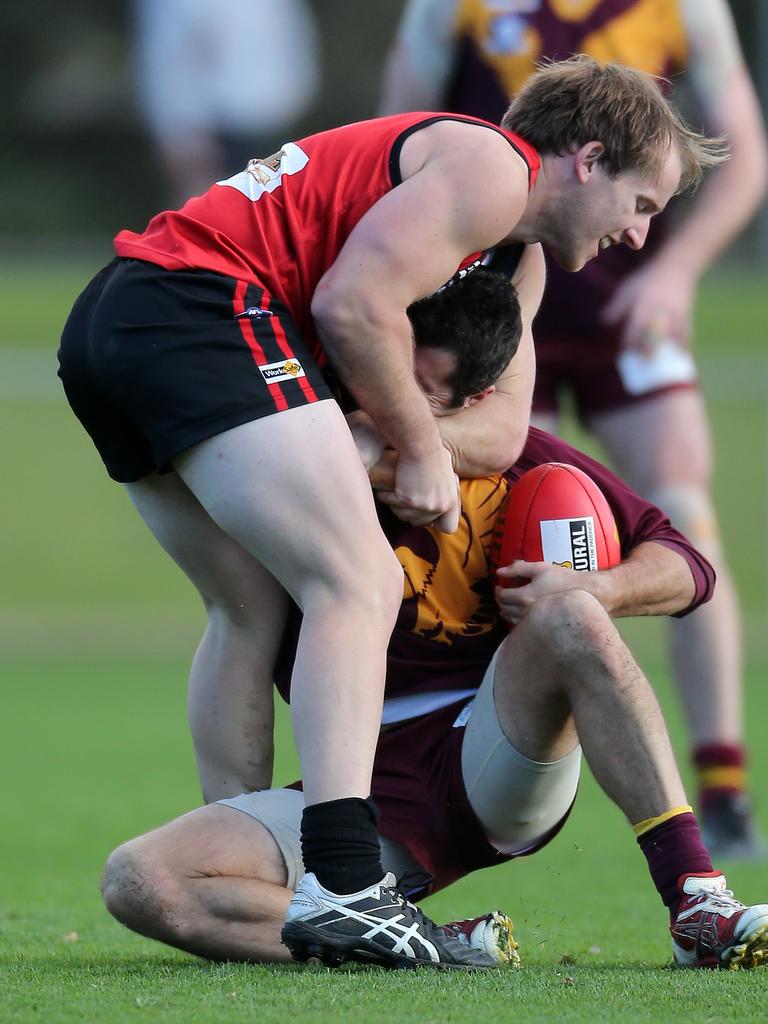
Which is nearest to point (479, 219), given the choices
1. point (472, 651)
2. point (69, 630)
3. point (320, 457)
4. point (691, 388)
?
point (320, 457)

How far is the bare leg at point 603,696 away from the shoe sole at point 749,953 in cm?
29

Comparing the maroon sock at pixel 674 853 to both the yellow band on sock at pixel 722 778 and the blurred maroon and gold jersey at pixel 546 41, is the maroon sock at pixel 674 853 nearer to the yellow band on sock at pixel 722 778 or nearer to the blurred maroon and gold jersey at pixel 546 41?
the yellow band on sock at pixel 722 778

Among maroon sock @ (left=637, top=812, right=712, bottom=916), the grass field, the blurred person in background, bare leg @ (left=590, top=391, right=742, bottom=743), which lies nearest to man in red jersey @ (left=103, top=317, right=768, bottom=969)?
maroon sock @ (left=637, top=812, right=712, bottom=916)

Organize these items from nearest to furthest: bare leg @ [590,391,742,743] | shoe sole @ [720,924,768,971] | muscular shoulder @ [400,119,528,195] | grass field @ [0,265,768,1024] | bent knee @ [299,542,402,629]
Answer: grass field @ [0,265,768,1024], shoe sole @ [720,924,768,971], bent knee @ [299,542,402,629], muscular shoulder @ [400,119,528,195], bare leg @ [590,391,742,743]

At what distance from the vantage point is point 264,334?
3.32 meters

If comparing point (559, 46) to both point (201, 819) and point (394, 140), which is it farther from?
point (201, 819)

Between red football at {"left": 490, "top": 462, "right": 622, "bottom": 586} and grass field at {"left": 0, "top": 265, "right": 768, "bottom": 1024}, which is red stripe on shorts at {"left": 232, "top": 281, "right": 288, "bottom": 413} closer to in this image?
red football at {"left": 490, "top": 462, "right": 622, "bottom": 586}

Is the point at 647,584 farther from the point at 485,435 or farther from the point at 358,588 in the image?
the point at 358,588

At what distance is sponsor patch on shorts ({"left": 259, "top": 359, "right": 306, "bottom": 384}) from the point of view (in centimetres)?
328

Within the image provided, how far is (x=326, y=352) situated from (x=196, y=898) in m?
1.07

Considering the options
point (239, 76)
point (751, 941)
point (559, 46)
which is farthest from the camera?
point (239, 76)

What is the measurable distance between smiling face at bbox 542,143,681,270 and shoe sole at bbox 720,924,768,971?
1.39m

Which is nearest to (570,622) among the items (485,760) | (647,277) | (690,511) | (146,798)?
(485,760)

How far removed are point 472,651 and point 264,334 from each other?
891 mm
